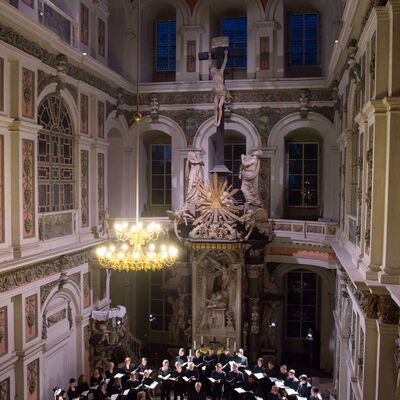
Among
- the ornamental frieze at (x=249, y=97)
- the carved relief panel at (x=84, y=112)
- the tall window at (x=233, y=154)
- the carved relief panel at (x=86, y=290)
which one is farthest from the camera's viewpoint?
the tall window at (x=233, y=154)

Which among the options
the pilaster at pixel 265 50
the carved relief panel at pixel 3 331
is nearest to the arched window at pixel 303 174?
the pilaster at pixel 265 50

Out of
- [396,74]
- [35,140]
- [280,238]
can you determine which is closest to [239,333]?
[280,238]

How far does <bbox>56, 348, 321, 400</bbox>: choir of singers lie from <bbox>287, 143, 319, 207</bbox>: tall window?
659 cm

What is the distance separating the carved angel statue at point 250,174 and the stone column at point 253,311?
2021 mm

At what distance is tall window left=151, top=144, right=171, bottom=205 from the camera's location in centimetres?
1720

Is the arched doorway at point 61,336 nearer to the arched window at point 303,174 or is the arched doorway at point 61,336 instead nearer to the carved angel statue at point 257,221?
the carved angel statue at point 257,221

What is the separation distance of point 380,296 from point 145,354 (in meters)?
11.2

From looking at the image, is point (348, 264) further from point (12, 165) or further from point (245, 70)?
point (245, 70)

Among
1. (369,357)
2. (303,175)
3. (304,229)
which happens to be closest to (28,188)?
(369,357)

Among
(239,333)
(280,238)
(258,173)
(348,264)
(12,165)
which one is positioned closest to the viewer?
(348,264)

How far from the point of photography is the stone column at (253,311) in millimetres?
13500

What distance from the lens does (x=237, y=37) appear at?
16.3 meters

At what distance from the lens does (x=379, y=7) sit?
6.58 metres

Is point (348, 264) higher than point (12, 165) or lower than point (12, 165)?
lower
